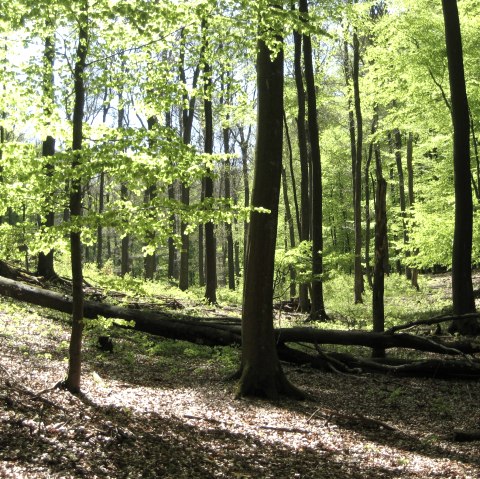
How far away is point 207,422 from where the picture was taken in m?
6.33

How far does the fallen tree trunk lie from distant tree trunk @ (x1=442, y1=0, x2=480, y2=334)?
2.44m

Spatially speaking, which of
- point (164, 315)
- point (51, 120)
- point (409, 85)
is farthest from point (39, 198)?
point (409, 85)

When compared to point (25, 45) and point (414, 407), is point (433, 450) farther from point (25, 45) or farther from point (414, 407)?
point (25, 45)

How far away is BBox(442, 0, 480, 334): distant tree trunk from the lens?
12.6 m

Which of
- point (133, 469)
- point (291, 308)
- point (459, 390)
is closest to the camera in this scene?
point (133, 469)

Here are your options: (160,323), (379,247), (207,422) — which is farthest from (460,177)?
(207,422)

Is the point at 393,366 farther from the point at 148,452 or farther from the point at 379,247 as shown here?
the point at 148,452

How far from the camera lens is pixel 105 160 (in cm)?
543

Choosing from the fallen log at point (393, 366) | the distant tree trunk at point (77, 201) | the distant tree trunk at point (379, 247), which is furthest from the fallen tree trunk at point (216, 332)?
the distant tree trunk at point (77, 201)

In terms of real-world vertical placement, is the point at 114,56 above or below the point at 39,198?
above

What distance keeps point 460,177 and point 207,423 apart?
9486mm

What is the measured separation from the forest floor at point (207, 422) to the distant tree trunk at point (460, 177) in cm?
365

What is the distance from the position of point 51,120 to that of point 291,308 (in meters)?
15.7

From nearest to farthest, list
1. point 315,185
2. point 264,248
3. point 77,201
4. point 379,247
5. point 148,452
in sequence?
point 148,452, point 77,201, point 264,248, point 379,247, point 315,185
